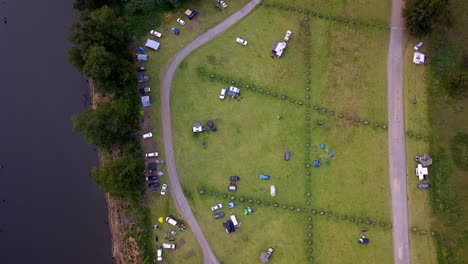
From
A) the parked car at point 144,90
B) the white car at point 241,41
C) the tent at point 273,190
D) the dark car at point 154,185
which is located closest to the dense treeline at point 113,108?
the parked car at point 144,90

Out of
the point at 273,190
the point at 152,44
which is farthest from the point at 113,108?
the point at 273,190

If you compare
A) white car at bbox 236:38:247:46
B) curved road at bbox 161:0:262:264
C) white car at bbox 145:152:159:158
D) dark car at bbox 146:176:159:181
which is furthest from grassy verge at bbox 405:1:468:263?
white car at bbox 145:152:159:158

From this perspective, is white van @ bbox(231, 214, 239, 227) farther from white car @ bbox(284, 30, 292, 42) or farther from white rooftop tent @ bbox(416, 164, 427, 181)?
white car @ bbox(284, 30, 292, 42)

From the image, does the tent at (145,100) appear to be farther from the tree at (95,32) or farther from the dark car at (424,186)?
the dark car at (424,186)

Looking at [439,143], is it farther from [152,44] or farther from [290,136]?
[152,44]

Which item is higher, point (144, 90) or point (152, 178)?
point (144, 90)

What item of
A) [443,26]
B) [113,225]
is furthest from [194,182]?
[443,26]
